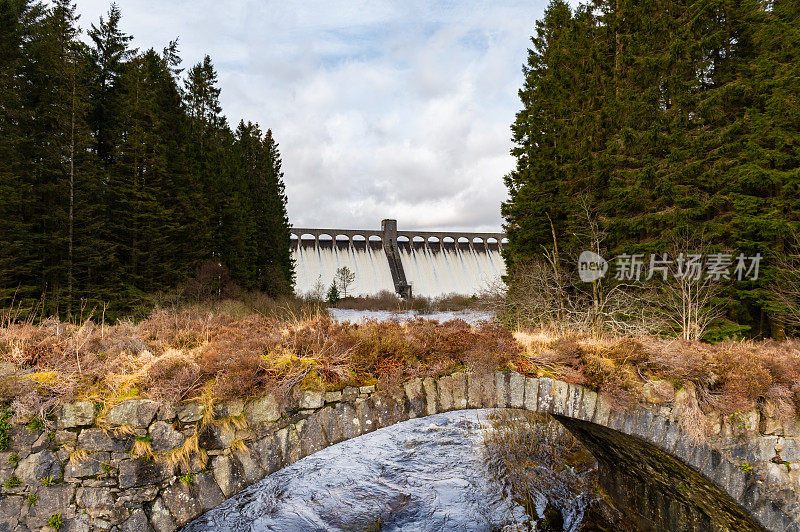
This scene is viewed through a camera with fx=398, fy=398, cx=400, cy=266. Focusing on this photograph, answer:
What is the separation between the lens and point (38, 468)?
3.89m

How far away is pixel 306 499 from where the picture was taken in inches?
282

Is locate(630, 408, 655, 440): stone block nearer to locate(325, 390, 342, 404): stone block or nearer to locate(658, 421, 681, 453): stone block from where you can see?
locate(658, 421, 681, 453): stone block

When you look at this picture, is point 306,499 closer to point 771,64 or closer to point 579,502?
point 579,502

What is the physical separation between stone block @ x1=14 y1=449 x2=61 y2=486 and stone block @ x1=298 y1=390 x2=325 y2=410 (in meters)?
2.38

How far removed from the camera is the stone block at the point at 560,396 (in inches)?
200

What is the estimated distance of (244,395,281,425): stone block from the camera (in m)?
4.30

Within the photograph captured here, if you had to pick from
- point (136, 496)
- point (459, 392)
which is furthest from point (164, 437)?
point (459, 392)

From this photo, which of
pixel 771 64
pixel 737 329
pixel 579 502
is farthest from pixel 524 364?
pixel 771 64

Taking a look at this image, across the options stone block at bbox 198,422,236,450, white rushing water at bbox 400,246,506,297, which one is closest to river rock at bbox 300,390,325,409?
stone block at bbox 198,422,236,450

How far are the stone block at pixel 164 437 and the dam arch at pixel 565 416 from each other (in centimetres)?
41

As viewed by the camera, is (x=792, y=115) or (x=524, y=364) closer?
(x=524, y=364)

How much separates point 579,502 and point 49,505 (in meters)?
7.75

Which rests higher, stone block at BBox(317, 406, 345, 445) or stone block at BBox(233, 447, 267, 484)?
stone block at BBox(317, 406, 345, 445)

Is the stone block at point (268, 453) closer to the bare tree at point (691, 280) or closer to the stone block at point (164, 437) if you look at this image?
the stone block at point (164, 437)
